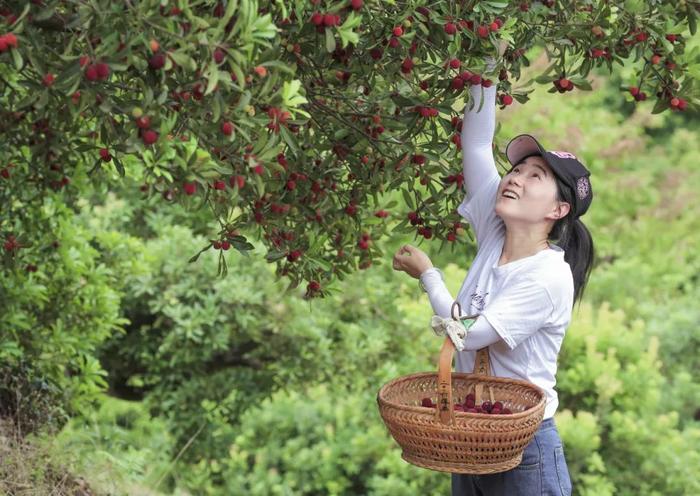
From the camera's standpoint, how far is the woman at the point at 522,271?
253 centimetres

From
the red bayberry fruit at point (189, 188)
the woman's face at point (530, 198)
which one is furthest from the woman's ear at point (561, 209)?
the red bayberry fruit at point (189, 188)

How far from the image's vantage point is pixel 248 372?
19.8ft

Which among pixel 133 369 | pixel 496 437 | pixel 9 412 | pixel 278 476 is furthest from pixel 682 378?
pixel 496 437

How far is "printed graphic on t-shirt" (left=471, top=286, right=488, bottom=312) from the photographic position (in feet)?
8.75

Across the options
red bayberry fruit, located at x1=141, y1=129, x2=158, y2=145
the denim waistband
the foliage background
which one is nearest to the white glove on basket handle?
the denim waistband

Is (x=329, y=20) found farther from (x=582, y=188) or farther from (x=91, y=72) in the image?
(x=582, y=188)

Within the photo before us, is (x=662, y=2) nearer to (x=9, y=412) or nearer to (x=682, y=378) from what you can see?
(x=9, y=412)

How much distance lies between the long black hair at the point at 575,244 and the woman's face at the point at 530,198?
0.23 ft

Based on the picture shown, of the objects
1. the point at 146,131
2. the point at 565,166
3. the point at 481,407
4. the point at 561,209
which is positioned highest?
the point at 565,166

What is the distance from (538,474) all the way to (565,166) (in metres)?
0.78

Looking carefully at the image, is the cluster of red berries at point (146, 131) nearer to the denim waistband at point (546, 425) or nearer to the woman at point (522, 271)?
the woman at point (522, 271)

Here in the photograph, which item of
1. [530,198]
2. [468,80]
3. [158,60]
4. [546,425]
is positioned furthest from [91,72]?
[546,425]

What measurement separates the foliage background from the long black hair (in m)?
2.20

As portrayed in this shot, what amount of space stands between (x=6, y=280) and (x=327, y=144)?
1698 millimetres
